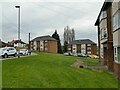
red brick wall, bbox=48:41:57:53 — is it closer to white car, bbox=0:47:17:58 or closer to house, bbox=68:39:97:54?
house, bbox=68:39:97:54

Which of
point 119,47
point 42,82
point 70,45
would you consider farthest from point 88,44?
point 42,82

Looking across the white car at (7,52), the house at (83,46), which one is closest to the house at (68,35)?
the house at (83,46)

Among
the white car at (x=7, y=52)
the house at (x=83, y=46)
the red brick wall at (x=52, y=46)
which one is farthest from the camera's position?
the house at (x=83, y=46)

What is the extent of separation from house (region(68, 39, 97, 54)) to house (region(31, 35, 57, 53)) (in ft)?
49.5

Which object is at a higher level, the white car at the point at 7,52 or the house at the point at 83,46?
the house at the point at 83,46

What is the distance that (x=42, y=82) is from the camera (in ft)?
45.8

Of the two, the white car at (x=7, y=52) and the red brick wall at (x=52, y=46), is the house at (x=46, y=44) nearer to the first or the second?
the red brick wall at (x=52, y=46)

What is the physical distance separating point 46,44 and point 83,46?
71.2ft

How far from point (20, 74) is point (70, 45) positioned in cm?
10027

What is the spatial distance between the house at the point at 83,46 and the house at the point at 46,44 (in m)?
15.1

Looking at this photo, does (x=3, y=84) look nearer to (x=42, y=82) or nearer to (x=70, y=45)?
(x=42, y=82)

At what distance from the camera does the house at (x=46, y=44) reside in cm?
10156

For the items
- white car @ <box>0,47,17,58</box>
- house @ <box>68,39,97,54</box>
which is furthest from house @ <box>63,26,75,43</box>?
white car @ <box>0,47,17,58</box>

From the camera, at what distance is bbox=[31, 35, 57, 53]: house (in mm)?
101562
